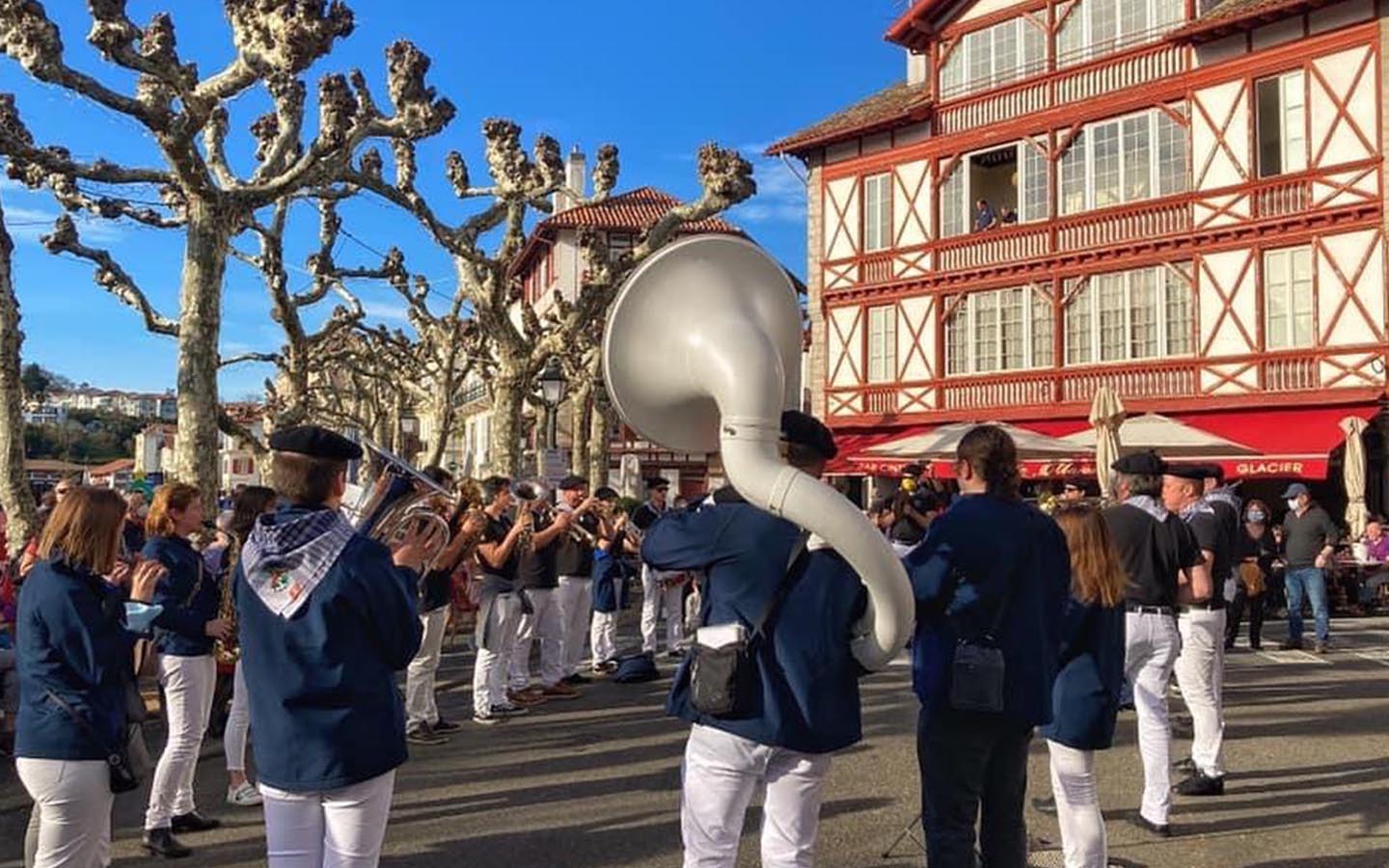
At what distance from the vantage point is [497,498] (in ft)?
28.2

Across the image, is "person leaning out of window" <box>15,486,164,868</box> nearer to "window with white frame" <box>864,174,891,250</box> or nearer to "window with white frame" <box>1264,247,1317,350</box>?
"window with white frame" <box>1264,247,1317,350</box>

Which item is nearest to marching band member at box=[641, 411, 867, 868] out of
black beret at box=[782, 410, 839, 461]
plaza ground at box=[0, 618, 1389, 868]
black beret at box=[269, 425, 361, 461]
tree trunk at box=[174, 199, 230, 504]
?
black beret at box=[782, 410, 839, 461]

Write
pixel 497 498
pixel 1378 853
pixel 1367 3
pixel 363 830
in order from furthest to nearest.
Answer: pixel 1367 3 < pixel 497 498 < pixel 1378 853 < pixel 363 830

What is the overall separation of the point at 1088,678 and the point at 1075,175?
18937mm

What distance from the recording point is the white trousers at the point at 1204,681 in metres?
6.16

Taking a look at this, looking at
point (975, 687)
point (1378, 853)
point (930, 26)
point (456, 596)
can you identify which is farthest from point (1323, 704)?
point (930, 26)

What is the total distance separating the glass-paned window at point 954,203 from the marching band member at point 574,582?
15.3 meters

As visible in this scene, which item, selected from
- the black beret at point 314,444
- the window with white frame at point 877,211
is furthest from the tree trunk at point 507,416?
the black beret at point 314,444

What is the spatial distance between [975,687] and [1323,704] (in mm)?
6555

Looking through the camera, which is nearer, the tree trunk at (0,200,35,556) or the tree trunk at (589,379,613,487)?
the tree trunk at (0,200,35,556)

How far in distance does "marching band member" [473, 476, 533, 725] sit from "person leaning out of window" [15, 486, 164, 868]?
14.6 ft

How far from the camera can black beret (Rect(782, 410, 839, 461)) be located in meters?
3.57

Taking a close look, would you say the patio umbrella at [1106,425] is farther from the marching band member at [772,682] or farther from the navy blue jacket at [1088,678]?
the marching band member at [772,682]

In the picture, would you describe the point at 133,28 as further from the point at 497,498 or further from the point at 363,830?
the point at 363,830
